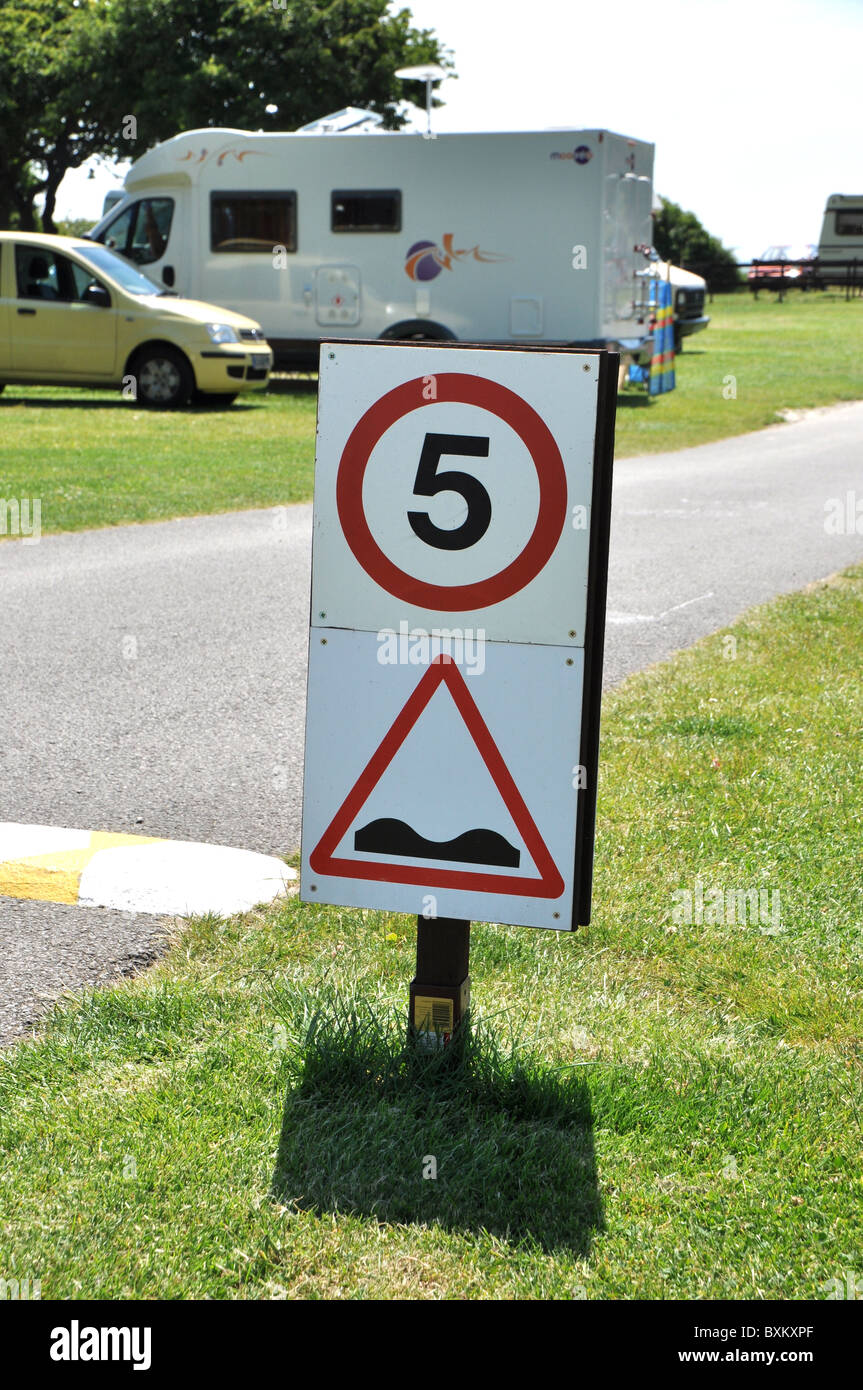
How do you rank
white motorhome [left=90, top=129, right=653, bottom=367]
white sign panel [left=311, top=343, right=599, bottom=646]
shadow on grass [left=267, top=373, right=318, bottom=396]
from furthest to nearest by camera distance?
shadow on grass [left=267, top=373, right=318, bottom=396] → white motorhome [left=90, top=129, right=653, bottom=367] → white sign panel [left=311, top=343, right=599, bottom=646]

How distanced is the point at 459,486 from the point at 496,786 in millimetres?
596

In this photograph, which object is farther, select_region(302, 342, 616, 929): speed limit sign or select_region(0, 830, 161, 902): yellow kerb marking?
select_region(0, 830, 161, 902): yellow kerb marking

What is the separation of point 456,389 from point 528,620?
0.47 metres

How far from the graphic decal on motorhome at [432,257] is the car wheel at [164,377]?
156 inches

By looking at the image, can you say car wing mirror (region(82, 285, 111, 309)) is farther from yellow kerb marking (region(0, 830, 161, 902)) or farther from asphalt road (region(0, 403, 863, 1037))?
yellow kerb marking (region(0, 830, 161, 902))

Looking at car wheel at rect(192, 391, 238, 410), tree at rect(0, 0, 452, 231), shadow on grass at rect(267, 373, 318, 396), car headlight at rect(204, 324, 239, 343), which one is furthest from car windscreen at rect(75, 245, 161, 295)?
tree at rect(0, 0, 452, 231)

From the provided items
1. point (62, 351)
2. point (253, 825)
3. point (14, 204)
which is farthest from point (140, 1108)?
point (14, 204)

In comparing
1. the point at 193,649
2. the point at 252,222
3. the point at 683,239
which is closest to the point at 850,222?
the point at 683,239

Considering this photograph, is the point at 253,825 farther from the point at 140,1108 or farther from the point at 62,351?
the point at 62,351

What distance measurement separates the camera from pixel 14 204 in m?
47.4

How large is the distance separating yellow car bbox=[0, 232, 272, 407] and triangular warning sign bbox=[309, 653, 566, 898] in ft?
51.3

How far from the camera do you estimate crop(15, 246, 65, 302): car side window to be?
18203 millimetres

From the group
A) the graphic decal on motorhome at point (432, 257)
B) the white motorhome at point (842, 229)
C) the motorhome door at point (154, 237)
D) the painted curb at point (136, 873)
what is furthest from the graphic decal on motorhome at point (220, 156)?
the white motorhome at point (842, 229)

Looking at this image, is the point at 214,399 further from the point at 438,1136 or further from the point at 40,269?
the point at 438,1136
